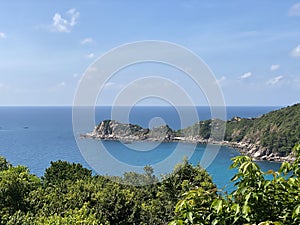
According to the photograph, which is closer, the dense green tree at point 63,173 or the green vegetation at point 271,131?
the dense green tree at point 63,173

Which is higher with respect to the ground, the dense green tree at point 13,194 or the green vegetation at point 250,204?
the green vegetation at point 250,204

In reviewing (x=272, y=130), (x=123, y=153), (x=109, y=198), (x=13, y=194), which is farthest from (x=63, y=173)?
(x=272, y=130)

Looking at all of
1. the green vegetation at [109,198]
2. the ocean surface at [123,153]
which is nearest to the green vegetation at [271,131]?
the ocean surface at [123,153]

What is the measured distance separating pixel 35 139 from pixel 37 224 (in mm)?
86214

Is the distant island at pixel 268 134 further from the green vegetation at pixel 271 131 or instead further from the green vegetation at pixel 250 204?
the green vegetation at pixel 250 204

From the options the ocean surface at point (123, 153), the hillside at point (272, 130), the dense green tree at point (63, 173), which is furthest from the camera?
the hillside at point (272, 130)

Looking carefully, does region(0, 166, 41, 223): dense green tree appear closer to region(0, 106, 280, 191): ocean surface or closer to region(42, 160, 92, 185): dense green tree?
region(0, 106, 280, 191): ocean surface

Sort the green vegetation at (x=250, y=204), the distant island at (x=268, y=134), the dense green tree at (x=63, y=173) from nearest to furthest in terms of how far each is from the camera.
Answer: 1. the green vegetation at (x=250, y=204)
2. the dense green tree at (x=63, y=173)
3. the distant island at (x=268, y=134)

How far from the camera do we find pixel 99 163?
12.3 meters

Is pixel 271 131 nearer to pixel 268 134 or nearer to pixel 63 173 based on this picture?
pixel 268 134

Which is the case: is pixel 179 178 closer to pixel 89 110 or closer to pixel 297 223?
pixel 89 110

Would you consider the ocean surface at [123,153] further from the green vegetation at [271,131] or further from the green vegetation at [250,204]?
the green vegetation at [271,131]

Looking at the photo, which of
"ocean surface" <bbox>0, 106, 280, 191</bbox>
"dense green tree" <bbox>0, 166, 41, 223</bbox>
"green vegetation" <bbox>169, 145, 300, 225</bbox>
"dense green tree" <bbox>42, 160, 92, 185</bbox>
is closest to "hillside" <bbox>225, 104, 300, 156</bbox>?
"ocean surface" <bbox>0, 106, 280, 191</bbox>

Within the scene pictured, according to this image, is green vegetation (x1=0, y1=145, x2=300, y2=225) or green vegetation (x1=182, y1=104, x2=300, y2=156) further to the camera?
green vegetation (x1=182, y1=104, x2=300, y2=156)
